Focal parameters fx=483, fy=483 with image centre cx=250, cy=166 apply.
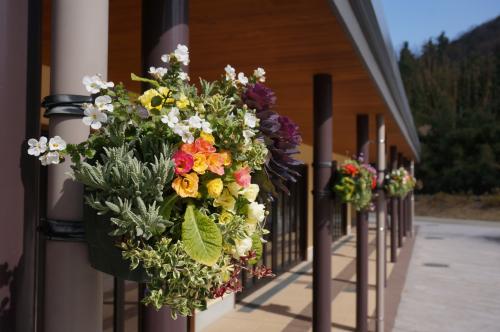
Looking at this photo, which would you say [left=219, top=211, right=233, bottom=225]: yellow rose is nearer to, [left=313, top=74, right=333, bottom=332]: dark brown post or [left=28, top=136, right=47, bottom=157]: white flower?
[left=28, top=136, right=47, bottom=157]: white flower

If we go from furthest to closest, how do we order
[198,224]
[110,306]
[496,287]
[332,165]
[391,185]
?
[496,287] < [391,185] < [110,306] < [332,165] < [198,224]

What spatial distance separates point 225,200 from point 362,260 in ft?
18.9

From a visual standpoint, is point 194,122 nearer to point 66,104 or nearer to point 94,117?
point 94,117

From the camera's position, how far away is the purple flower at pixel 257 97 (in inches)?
57.7

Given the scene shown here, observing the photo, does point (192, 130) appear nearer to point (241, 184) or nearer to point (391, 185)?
point (241, 184)

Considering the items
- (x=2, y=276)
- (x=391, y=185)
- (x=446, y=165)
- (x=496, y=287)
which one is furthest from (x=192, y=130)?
(x=446, y=165)

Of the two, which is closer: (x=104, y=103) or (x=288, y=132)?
(x=104, y=103)

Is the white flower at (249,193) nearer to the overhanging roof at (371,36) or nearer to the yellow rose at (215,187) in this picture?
the yellow rose at (215,187)

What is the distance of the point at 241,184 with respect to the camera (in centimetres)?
125

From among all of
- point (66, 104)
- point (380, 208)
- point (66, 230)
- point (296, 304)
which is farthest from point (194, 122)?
point (296, 304)

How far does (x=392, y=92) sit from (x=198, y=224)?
18.6ft

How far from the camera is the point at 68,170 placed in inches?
50.0

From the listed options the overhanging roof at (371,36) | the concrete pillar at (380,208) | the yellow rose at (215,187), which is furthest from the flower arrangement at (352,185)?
the yellow rose at (215,187)

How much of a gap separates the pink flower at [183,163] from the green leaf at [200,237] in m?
0.10
